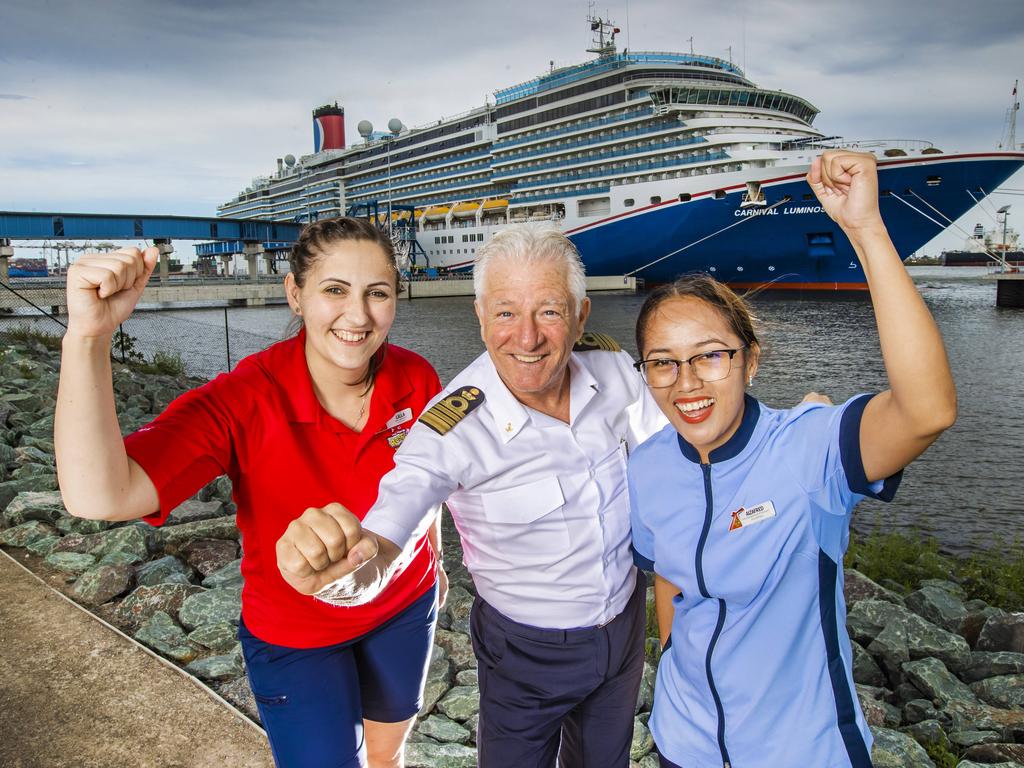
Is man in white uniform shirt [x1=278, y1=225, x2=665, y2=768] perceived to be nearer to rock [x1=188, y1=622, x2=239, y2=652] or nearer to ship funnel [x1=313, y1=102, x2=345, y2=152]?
rock [x1=188, y1=622, x2=239, y2=652]

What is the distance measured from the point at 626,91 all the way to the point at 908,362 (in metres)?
37.3

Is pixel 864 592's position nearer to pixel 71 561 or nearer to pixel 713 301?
pixel 713 301

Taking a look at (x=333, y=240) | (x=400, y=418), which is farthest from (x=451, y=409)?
(x=333, y=240)

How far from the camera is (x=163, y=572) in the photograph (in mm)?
3543

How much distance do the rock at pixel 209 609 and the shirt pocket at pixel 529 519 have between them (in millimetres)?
1964

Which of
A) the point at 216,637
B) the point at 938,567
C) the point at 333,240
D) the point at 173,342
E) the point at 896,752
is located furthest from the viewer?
the point at 173,342

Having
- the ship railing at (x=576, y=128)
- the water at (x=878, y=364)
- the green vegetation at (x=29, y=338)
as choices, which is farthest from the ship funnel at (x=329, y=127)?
the green vegetation at (x=29, y=338)

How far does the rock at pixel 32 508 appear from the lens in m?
4.16

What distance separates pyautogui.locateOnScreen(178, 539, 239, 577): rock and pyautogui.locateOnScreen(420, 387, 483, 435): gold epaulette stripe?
274cm

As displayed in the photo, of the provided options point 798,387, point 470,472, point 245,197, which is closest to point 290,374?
point 470,472

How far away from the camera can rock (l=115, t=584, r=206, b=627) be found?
10.3 feet

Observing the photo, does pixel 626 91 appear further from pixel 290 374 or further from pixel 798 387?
pixel 290 374

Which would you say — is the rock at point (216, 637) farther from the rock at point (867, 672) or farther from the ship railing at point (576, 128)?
the ship railing at point (576, 128)

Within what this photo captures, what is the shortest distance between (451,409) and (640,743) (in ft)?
5.08
